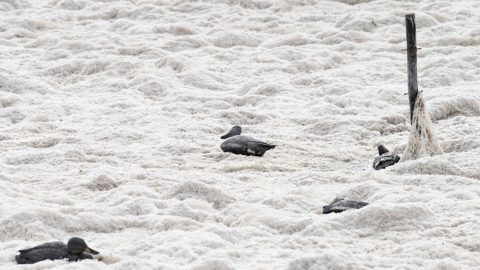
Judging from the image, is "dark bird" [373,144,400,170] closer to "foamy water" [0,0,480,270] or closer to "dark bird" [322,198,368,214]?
"foamy water" [0,0,480,270]

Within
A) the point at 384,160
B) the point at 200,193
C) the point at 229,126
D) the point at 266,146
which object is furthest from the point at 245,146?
the point at 200,193

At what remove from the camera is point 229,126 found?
41.9ft

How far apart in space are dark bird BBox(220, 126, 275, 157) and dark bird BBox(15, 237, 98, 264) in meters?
4.34

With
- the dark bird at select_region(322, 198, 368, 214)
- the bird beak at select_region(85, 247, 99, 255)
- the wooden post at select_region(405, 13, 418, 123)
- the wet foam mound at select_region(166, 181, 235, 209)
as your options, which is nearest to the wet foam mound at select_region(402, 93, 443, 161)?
the wooden post at select_region(405, 13, 418, 123)

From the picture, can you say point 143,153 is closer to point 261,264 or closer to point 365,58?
point 261,264

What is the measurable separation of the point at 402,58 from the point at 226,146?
272 inches

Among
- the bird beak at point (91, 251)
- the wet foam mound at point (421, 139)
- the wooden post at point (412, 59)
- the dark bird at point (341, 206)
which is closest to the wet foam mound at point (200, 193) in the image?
the dark bird at point (341, 206)

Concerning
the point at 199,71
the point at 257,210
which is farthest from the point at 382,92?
the point at 257,210

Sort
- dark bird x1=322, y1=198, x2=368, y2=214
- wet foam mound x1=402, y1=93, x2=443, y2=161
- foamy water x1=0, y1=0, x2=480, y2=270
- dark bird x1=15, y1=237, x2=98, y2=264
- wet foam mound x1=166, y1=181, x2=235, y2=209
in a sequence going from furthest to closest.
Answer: wet foam mound x1=402, y1=93, x2=443, y2=161, wet foam mound x1=166, y1=181, x2=235, y2=209, dark bird x1=322, y1=198, x2=368, y2=214, foamy water x1=0, y1=0, x2=480, y2=270, dark bird x1=15, y1=237, x2=98, y2=264

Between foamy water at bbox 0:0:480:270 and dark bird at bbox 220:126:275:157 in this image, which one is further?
dark bird at bbox 220:126:275:157

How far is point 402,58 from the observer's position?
1678cm

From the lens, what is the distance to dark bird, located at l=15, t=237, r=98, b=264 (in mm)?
6824

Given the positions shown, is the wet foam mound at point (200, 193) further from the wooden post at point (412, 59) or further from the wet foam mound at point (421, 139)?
the wooden post at point (412, 59)

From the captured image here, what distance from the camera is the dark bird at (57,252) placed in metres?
6.82
